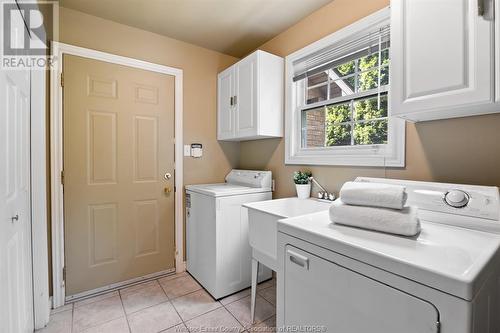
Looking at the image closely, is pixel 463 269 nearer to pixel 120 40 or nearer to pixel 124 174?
pixel 124 174

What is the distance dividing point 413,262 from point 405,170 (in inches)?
36.2

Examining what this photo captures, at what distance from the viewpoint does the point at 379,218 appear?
941 mm

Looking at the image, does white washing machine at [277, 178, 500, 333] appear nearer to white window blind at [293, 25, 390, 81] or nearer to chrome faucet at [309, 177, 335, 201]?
chrome faucet at [309, 177, 335, 201]

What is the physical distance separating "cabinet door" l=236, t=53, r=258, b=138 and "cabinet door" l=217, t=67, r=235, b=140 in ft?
0.40

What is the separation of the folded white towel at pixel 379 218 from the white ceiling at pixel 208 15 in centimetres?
173

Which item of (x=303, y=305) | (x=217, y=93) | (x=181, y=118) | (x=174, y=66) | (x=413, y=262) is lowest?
(x=303, y=305)

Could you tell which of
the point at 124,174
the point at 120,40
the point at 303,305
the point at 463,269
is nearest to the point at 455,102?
the point at 463,269

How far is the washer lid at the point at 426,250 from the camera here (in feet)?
2.05

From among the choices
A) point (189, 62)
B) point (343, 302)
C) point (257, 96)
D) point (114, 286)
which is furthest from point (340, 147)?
point (114, 286)

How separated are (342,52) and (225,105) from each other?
4.21 ft

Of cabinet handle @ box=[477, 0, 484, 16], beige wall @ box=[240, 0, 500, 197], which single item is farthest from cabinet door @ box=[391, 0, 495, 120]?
beige wall @ box=[240, 0, 500, 197]

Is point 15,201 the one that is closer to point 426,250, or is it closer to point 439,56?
point 426,250

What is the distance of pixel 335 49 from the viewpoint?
186 cm

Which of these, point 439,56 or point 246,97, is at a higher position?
point 246,97
